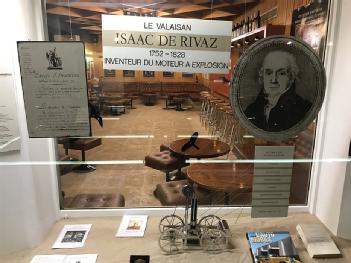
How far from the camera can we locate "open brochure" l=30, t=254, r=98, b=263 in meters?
1.38

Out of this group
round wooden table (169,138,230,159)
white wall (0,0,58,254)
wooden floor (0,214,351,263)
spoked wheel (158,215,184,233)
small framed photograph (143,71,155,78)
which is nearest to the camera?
white wall (0,0,58,254)

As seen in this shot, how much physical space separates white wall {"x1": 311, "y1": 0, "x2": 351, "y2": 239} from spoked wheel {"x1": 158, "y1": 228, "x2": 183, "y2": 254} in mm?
921

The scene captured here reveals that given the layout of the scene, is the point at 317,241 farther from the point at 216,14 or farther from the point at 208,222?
the point at 216,14

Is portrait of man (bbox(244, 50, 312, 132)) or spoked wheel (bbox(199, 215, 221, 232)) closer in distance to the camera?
portrait of man (bbox(244, 50, 312, 132))

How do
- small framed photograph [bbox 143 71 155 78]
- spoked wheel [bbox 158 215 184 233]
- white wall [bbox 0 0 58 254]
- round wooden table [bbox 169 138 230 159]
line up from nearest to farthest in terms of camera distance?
1. white wall [bbox 0 0 58 254]
2. spoked wheel [bbox 158 215 184 233]
3. small framed photograph [bbox 143 71 155 78]
4. round wooden table [bbox 169 138 230 159]

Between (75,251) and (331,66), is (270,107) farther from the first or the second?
(75,251)

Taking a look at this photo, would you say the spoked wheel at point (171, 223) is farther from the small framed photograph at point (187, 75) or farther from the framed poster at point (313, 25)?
the framed poster at point (313, 25)

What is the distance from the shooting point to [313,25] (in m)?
1.74

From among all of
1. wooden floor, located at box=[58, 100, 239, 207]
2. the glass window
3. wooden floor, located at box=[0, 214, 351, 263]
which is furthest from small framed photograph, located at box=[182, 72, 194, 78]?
wooden floor, located at box=[0, 214, 351, 263]

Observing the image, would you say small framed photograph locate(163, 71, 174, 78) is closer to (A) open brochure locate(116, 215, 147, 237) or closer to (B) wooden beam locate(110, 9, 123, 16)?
(B) wooden beam locate(110, 9, 123, 16)

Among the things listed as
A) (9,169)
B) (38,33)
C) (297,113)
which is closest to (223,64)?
(297,113)

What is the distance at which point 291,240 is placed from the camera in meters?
1.52

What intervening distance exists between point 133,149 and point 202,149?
1583 millimetres

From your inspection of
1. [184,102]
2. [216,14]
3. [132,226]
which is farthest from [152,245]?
[216,14]
